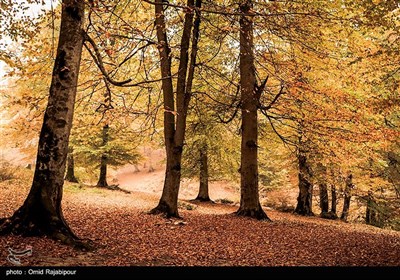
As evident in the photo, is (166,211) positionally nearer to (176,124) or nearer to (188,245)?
(176,124)

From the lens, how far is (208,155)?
21.8 metres

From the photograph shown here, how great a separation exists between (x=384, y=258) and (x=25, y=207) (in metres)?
6.75

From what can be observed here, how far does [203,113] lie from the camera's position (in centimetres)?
1591

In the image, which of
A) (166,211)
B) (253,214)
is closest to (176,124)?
(166,211)

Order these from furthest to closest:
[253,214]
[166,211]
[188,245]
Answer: [253,214] → [166,211] → [188,245]

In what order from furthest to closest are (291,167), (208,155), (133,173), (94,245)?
(133,173), (208,155), (291,167), (94,245)

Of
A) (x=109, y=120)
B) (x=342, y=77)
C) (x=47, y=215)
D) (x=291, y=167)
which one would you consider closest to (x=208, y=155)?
(x=291, y=167)

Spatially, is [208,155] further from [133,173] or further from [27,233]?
[133,173]

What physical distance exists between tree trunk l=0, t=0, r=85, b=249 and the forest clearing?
2 centimetres

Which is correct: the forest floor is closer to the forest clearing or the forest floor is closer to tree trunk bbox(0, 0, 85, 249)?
the forest clearing

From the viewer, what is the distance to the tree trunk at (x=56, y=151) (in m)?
5.62

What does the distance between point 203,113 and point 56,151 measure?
10.6 meters

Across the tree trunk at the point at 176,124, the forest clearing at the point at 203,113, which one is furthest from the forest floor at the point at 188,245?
the tree trunk at the point at 176,124

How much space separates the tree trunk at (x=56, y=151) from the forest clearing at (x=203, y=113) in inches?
0.8
